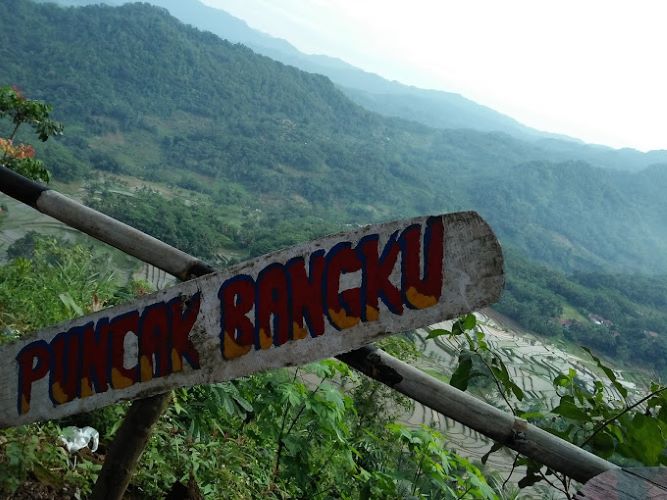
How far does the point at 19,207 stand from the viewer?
63.7 ft

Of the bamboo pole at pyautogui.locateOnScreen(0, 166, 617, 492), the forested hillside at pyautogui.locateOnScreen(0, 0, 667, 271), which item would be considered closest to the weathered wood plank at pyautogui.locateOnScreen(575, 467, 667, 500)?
the bamboo pole at pyautogui.locateOnScreen(0, 166, 617, 492)

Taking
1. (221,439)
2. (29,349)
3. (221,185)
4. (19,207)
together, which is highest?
(29,349)

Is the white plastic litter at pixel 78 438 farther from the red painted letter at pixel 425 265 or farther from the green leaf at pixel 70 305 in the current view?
the red painted letter at pixel 425 265

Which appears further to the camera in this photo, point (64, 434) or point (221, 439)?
point (221, 439)

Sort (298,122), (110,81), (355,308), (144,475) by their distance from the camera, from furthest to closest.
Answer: (298,122) < (110,81) < (144,475) < (355,308)

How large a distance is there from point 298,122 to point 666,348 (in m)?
61.3

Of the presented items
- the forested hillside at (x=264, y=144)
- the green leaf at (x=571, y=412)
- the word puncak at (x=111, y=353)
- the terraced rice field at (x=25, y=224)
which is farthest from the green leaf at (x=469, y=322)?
the forested hillside at (x=264, y=144)

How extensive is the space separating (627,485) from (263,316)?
1.77 feet

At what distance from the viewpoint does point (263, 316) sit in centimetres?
79

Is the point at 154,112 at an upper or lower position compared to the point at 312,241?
lower

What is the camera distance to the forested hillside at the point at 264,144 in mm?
58875

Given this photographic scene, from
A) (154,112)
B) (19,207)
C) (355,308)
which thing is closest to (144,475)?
(355,308)

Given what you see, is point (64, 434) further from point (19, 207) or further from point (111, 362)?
point (19, 207)

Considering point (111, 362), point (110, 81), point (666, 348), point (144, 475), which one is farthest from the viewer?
point (110, 81)
